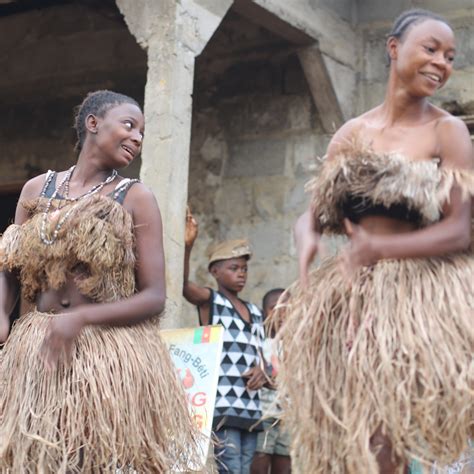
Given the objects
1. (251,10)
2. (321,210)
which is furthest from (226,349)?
(321,210)

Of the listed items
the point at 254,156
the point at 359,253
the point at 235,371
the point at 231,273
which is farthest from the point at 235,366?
the point at 359,253

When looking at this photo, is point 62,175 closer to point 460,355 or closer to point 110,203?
point 110,203

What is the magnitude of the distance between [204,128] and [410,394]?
5.83 meters

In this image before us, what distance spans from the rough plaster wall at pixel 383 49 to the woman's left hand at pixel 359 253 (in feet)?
15.3

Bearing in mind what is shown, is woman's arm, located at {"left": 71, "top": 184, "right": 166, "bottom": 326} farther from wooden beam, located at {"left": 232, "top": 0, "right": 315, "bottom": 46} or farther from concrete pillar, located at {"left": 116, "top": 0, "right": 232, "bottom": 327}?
wooden beam, located at {"left": 232, "top": 0, "right": 315, "bottom": 46}

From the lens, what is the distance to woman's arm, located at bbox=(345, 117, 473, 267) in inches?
135

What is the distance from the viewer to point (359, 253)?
3.50m

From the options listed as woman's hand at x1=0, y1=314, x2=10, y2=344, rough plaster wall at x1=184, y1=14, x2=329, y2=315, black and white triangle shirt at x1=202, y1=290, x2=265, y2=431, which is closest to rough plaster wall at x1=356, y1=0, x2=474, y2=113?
rough plaster wall at x1=184, y1=14, x2=329, y2=315

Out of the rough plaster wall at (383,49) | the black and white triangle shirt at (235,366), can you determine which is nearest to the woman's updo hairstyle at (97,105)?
the black and white triangle shirt at (235,366)

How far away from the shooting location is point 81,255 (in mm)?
3994

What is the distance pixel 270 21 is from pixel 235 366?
2559mm

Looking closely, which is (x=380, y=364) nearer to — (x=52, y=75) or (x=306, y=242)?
(x=306, y=242)

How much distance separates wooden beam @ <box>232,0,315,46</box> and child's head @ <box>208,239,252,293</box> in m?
1.57

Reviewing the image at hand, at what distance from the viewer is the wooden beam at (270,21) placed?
7.55m
